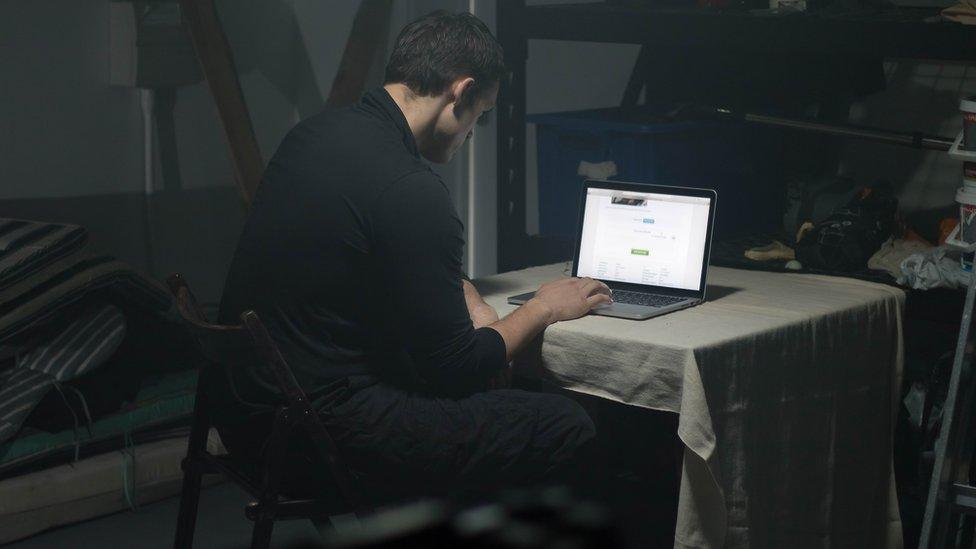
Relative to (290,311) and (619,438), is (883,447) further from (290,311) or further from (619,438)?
(290,311)

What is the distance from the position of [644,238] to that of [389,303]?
2.38 feet

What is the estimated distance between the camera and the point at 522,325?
90.3 inches

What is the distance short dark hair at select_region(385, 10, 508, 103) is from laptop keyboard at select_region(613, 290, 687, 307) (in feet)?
1.85

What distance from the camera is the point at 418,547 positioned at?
295 centimetres

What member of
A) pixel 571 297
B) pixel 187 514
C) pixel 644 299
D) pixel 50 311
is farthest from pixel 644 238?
pixel 50 311

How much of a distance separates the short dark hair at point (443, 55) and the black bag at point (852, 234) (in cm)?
116

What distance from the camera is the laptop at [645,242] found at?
2.53 meters

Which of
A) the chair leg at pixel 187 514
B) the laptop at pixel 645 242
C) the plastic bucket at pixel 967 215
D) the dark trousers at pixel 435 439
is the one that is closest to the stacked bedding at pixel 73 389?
the chair leg at pixel 187 514

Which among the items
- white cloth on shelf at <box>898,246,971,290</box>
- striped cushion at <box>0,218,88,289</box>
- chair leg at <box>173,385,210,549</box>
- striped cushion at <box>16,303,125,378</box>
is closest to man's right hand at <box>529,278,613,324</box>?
chair leg at <box>173,385,210,549</box>

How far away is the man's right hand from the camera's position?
7.75ft

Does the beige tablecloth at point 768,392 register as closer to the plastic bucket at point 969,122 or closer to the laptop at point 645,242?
the laptop at point 645,242

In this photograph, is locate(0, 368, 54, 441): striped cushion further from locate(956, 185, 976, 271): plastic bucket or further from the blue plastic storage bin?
locate(956, 185, 976, 271): plastic bucket

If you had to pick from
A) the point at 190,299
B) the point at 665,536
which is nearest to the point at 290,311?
the point at 190,299

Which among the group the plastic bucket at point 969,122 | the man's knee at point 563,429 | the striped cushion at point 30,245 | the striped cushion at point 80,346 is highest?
the plastic bucket at point 969,122
